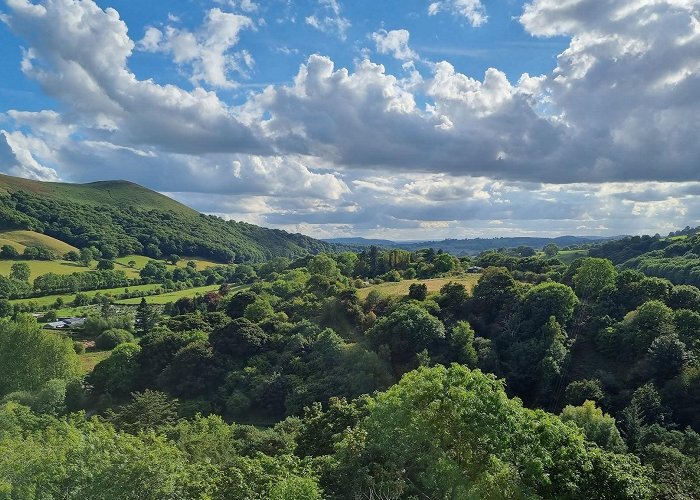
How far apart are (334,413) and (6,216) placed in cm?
16674

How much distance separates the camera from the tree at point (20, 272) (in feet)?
359

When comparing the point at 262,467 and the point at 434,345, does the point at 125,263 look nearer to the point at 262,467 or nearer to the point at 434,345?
the point at 434,345

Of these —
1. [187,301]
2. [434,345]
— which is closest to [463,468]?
[434,345]

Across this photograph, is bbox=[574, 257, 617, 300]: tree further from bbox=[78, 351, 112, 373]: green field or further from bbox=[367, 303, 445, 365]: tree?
bbox=[78, 351, 112, 373]: green field

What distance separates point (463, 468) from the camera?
15.8m

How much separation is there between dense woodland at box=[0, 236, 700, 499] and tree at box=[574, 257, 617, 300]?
0.55ft

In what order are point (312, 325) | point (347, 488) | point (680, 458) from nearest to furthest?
point (347, 488) → point (680, 458) → point (312, 325)

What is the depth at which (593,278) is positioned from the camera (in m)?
53.3

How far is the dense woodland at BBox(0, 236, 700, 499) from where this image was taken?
15906mm

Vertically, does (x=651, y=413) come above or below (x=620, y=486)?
below

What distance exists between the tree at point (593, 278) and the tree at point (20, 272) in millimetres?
111697

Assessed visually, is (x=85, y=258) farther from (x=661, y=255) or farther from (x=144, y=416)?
(x=661, y=255)

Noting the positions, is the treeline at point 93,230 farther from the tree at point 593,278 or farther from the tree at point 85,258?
the tree at point 593,278

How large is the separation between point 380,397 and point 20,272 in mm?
117622
